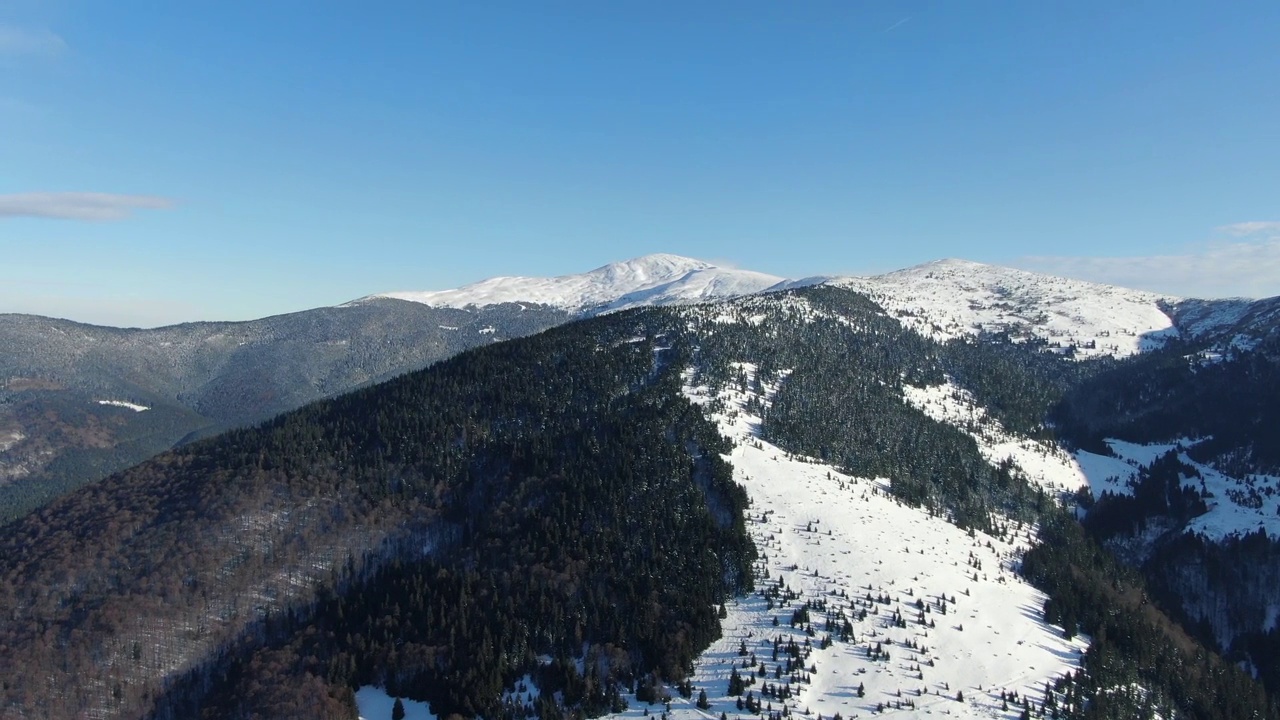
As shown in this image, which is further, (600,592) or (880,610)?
(600,592)

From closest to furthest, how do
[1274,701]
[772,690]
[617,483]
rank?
[772,690] < [1274,701] < [617,483]

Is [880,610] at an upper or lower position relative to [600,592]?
lower

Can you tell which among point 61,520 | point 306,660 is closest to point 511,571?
point 306,660

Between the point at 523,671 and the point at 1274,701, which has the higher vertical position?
the point at 523,671

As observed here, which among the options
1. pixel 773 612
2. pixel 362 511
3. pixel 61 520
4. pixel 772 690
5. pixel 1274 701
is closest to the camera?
pixel 772 690

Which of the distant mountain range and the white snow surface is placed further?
the distant mountain range

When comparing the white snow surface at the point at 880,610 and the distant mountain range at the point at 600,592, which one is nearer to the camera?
the white snow surface at the point at 880,610

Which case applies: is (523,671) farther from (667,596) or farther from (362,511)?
(362,511)

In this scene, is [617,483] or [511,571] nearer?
[511,571]
